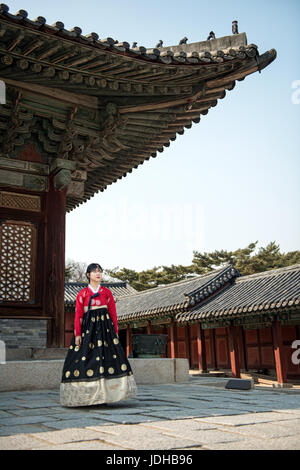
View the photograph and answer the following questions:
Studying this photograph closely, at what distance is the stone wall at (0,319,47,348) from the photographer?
22.0ft

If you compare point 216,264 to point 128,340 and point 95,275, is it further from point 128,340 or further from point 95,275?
point 95,275

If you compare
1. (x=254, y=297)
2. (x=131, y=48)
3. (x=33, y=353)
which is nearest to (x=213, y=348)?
(x=254, y=297)

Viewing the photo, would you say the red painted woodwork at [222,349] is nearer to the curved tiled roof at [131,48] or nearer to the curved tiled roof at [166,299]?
the curved tiled roof at [166,299]

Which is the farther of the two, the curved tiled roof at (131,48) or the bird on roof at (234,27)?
the bird on roof at (234,27)

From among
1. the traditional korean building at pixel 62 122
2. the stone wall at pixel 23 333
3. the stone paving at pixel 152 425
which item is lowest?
the stone paving at pixel 152 425

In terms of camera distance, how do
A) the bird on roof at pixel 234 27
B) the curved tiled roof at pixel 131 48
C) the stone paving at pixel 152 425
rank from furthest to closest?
the bird on roof at pixel 234 27, the curved tiled roof at pixel 131 48, the stone paving at pixel 152 425

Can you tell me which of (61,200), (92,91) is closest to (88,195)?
(61,200)

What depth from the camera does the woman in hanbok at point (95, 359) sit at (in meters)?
4.34

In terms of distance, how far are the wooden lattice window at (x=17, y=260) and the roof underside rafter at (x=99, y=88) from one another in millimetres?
1207

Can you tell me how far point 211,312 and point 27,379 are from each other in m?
11.9

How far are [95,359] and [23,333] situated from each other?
108 inches

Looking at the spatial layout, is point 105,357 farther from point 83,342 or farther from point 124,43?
point 124,43

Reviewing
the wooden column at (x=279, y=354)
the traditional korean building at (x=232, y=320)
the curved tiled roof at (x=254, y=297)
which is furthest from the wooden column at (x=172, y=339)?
the wooden column at (x=279, y=354)

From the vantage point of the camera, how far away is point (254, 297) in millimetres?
16438
